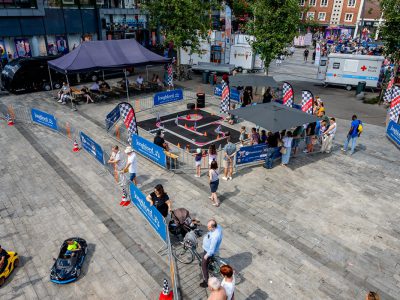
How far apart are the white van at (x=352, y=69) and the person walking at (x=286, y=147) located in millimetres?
18112

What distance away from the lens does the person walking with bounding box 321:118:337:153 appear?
50.5 feet

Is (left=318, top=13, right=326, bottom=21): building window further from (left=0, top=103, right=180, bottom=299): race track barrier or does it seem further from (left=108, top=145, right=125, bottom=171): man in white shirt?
(left=108, top=145, right=125, bottom=171): man in white shirt

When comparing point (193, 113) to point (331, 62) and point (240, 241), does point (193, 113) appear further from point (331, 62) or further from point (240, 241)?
point (331, 62)

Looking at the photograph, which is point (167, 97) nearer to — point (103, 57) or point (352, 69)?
point (103, 57)

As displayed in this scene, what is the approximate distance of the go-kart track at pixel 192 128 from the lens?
56.9 ft

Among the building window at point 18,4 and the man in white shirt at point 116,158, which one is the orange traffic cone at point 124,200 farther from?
the building window at point 18,4

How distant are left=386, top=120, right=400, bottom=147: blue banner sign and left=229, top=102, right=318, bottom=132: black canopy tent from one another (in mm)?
6156

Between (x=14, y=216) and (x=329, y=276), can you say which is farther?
(x=14, y=216)

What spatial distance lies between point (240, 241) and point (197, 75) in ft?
89.9

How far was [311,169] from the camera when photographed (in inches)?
574

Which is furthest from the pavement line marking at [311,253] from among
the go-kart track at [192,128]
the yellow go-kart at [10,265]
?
the yellow go-kart at [10,265]

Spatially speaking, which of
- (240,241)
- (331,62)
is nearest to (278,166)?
(240,241)

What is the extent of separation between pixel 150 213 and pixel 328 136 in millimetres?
10340

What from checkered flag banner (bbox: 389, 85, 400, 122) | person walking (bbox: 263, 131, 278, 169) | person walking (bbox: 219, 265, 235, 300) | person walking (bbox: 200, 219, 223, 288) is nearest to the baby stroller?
person walking (bbox: 200, 219, 223, 288)
